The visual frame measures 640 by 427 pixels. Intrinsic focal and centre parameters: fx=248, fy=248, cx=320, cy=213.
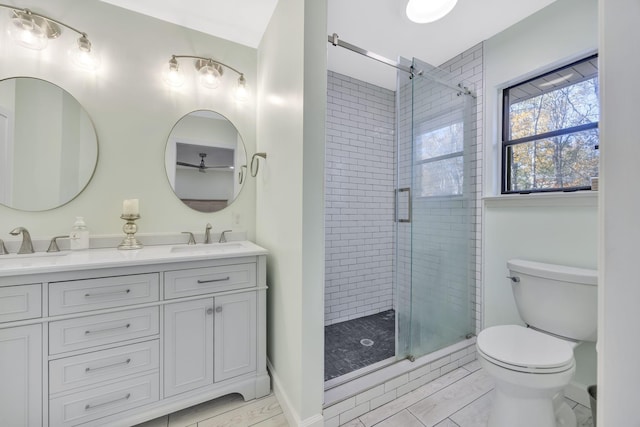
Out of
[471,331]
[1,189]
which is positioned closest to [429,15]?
[471,331]

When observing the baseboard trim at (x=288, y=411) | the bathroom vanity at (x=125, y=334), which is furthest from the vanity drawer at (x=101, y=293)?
the baseboard trim at (x=288, y=411)

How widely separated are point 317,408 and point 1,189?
214cm

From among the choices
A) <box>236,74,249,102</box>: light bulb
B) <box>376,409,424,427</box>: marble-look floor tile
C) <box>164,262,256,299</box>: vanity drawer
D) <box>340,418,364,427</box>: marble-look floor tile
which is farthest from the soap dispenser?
<box>376,409,424,427</box>: marble-look floor tile

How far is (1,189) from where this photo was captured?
1407mm

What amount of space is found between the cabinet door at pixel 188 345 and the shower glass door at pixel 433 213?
126 cm

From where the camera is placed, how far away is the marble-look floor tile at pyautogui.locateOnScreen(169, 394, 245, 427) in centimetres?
139

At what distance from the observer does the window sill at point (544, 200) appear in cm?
147

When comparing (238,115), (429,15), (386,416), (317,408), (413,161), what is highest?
(429,15)

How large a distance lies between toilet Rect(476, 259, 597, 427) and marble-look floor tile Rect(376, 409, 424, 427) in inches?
14.9

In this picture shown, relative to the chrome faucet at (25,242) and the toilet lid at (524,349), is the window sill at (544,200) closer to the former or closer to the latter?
the toilet lid at (524,349)

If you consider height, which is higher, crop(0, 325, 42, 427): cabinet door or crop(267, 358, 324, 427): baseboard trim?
crop(0, 325, 42, 427): cabinet door

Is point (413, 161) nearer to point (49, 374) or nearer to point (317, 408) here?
point (317, 408)

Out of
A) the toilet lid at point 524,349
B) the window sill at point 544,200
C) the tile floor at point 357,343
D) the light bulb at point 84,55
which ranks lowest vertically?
the tile floor at point 357,343

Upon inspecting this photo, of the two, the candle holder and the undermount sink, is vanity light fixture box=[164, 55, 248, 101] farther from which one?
the undermount sink
